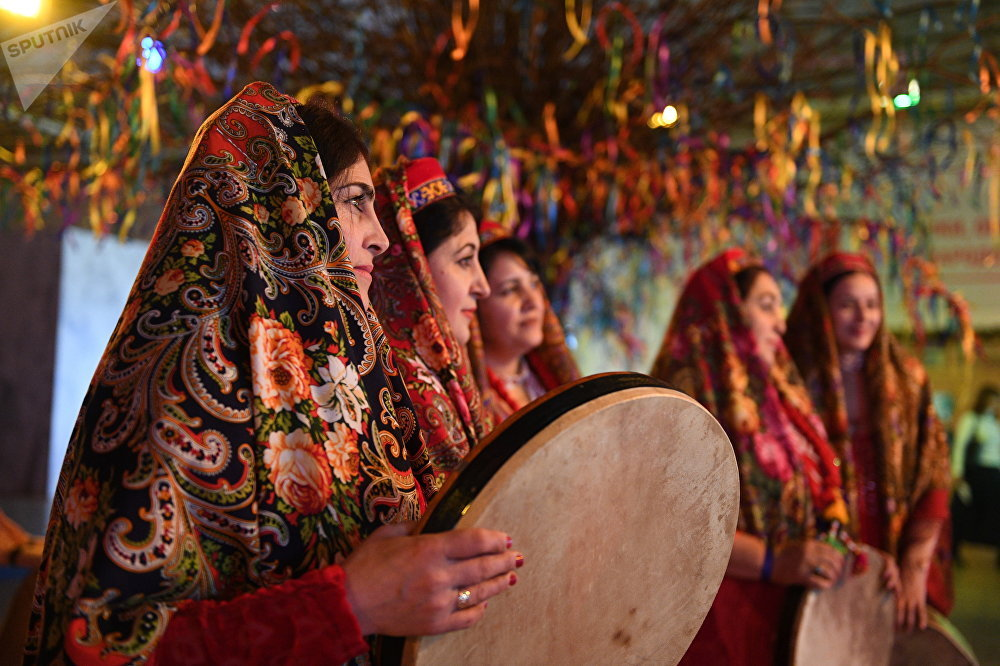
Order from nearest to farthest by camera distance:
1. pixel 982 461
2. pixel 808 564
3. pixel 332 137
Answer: pixel 332 137, pixel 808 564, pixel 982 461

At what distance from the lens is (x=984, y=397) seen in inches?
268

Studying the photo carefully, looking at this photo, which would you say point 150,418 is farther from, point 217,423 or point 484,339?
point 484,339

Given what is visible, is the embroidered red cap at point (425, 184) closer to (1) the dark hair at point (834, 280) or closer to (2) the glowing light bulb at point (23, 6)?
(2) the glowing light bulb at point (23, 6)

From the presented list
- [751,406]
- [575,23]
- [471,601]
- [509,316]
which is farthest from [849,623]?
[575,23]

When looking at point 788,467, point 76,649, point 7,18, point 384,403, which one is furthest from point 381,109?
point 76,649

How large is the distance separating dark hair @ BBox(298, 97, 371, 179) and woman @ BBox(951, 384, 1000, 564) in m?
6.51

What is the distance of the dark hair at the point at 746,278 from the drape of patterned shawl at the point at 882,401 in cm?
51

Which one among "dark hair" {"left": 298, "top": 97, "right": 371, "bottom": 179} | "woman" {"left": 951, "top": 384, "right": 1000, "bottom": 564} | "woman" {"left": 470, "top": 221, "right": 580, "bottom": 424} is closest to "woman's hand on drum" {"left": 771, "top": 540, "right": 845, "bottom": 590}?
"woman" {"left": 470, "top": 221, "right": 580, "bottom": 424}

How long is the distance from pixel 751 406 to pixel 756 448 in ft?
0.41

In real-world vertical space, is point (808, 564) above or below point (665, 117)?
below

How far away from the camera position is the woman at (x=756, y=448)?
2010mm

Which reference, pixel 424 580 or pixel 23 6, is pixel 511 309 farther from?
pixel 424 580

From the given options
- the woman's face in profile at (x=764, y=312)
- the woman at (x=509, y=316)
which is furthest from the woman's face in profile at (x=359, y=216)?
the woman's face in profile at (x=764, y=312)
